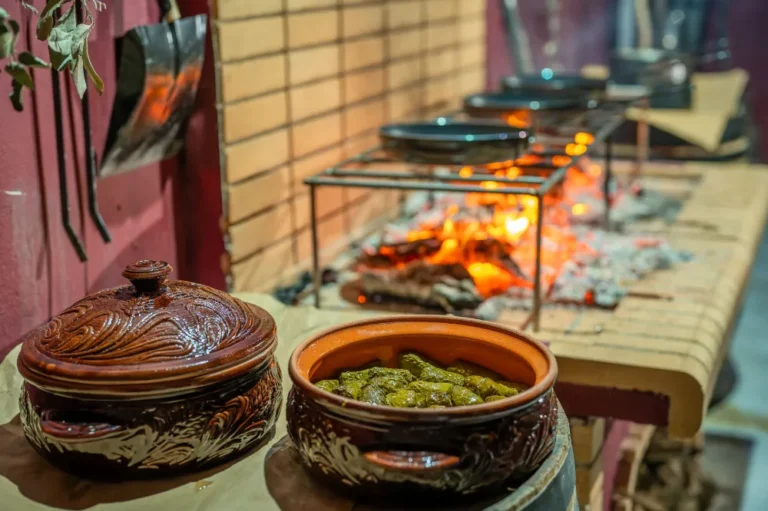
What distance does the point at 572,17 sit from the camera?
6.63 metres

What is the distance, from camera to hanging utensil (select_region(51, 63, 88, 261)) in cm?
172

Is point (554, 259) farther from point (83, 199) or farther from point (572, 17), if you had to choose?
point (572, 17)

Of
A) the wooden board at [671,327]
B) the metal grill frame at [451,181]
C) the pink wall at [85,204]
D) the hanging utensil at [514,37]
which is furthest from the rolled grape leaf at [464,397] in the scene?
the hanging utensil at [514,37]

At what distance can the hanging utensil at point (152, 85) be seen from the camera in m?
1.88

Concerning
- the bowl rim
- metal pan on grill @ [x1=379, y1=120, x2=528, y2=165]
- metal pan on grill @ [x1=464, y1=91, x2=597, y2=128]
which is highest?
metal pan on grill @ [x1=464, y1=91, x2=597, y2=128]

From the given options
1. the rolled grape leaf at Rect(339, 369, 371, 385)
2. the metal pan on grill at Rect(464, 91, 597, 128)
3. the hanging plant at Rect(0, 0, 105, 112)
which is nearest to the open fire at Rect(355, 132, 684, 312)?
the metal pan on grill at Rect(464, 91, 597, 128)

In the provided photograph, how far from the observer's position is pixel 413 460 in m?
1.12

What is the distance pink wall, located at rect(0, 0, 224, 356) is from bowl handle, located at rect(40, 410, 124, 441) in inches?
20.0

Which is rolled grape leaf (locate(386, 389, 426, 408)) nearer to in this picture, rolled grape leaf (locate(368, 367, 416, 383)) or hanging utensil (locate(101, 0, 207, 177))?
rolled grape leaf (locate(368, 367, 416, 383))

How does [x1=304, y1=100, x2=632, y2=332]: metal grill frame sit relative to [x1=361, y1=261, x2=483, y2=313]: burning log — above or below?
above

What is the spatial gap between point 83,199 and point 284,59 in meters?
0.84

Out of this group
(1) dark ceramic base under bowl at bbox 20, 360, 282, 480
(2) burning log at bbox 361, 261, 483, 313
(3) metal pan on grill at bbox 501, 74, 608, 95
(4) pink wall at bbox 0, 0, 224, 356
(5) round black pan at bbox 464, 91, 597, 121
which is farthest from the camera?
(3) metal pan on grill at bbox 501, 74, 608, 95

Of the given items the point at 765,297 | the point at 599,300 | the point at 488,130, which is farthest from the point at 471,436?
the point at 765,297

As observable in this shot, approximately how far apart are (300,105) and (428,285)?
670 mm
